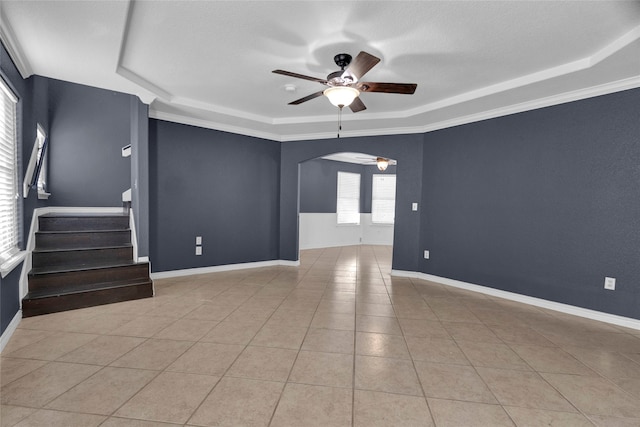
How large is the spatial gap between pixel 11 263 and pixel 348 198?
7400 mm

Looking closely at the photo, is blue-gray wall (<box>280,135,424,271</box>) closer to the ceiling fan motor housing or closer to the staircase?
the ceiling fan motor housing

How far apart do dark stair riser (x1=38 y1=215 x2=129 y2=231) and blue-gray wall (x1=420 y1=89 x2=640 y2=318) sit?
481cm

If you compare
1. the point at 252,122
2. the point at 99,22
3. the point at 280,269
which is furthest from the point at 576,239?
the point at 99,22

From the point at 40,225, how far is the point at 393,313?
4.39m

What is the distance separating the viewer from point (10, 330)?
2.68 meters

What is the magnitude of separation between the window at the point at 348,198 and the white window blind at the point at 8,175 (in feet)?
22.5

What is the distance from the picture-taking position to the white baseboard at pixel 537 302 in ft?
10.6

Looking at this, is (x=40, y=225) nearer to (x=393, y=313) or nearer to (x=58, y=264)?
(x=58, y=264)

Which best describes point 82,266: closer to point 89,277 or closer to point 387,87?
point 89,277

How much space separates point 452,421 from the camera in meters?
1.72

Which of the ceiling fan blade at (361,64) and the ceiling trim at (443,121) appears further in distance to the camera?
the ceiling trim at (443,121)

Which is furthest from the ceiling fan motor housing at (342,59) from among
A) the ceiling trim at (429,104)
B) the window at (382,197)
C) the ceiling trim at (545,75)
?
the window at (382,197)

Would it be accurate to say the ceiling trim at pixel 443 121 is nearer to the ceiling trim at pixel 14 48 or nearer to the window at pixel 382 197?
the ceiling trim at pixel 14 48

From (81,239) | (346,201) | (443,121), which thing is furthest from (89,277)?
(346,201)
